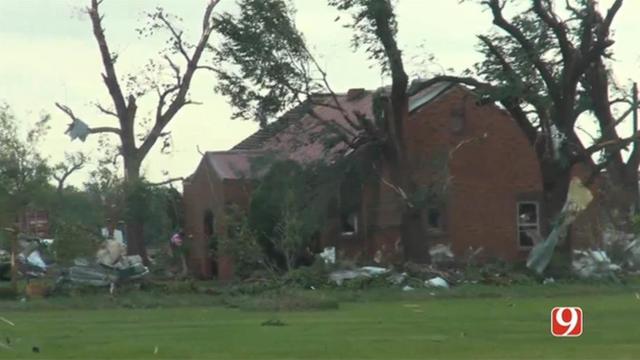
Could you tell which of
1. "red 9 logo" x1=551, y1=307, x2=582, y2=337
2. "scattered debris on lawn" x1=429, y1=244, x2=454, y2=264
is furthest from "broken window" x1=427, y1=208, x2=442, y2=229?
"red 9 logo" x1=551, y1=307, x2=582, y2=337

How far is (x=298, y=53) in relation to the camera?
133 ft

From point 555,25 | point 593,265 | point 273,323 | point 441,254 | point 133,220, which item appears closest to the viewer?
point 273,323

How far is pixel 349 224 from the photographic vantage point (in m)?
46.6

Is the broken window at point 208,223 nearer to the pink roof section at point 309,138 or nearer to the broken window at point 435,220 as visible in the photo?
the pink roof section at point 309,138

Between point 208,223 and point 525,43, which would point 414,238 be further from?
point 208,223

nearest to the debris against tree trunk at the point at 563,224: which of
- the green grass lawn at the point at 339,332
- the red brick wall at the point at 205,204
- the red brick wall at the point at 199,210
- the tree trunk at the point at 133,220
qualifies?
the green grass lawn at the point at 339,332

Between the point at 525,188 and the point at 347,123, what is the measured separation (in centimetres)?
793

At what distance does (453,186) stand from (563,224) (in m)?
6.59

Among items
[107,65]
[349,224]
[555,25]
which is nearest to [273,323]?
[555,25]

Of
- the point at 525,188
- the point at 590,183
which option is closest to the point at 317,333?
the point at 590,183

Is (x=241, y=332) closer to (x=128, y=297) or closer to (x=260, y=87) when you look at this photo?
(x=128, y=297)

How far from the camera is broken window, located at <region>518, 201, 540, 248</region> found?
156ft

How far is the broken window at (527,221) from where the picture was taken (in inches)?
1877

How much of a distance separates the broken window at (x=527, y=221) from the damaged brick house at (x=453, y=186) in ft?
0.12
